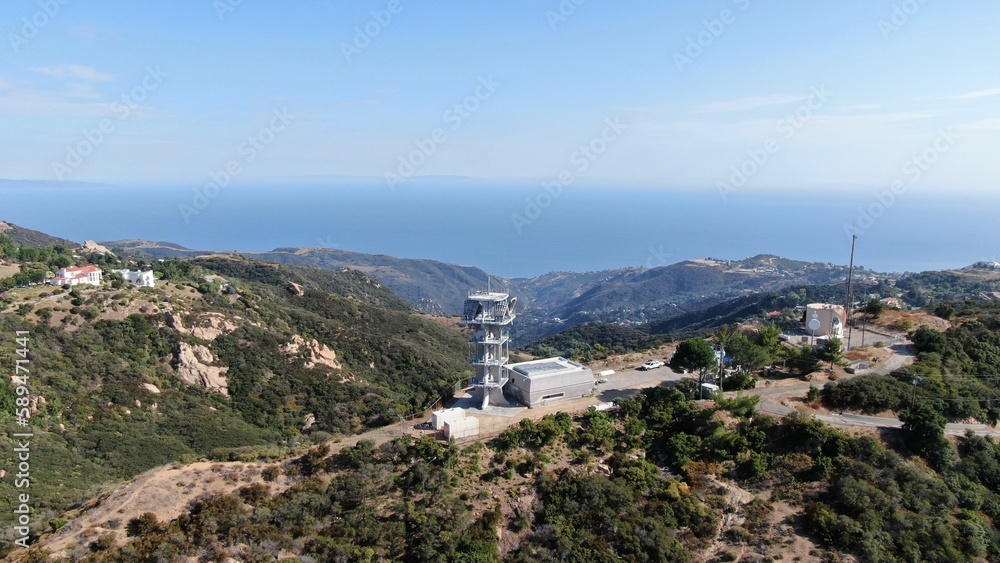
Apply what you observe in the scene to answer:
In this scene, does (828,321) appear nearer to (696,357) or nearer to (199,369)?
(696,357)

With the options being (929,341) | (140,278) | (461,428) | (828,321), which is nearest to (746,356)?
(828,321)

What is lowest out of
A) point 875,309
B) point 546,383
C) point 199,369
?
point 199,369

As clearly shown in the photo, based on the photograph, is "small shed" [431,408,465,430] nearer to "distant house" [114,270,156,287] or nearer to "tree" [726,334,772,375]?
"tree" [726,334,772,375]

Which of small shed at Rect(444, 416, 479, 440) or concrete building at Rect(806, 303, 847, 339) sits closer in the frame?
small shed at Rect(444, 416, 479, 440)

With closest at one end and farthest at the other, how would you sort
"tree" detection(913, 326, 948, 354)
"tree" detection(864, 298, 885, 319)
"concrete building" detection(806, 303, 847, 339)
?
"tree" detection(913, 326, 948, 354)
"concrete building" detection(806, 303, 847, 339)
"tree" detection(864, 298, 885, 319)

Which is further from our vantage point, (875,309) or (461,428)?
(875,309)

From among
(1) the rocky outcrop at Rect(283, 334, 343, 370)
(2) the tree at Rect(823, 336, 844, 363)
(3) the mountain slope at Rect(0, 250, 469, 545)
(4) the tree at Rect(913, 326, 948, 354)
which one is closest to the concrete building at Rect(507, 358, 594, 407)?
(3) the mountain slope at Rect(0, 250, 469, 545)

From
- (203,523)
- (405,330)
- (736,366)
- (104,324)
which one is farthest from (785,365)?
(104,324)

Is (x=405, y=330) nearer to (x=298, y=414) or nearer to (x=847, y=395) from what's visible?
(x=298, y=414)
